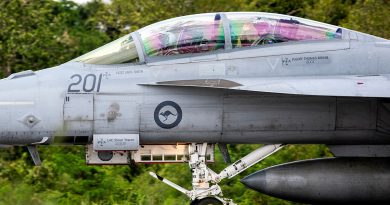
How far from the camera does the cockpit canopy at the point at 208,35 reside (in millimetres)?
11531

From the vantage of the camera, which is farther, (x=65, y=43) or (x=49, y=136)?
(x=65, y=43)

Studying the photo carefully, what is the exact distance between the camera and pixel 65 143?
11.4 m

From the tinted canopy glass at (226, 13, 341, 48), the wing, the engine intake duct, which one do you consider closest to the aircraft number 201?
the wing

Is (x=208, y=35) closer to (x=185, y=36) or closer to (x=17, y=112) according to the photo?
(x=185, y=36)

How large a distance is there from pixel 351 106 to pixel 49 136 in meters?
3.25

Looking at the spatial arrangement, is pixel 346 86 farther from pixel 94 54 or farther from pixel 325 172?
pixel 94 54

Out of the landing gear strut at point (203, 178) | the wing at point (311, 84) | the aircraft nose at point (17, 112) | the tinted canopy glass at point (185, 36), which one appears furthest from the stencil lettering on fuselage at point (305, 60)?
the aircraft nose at point (17, 112)

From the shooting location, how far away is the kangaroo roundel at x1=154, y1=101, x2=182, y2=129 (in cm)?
1133

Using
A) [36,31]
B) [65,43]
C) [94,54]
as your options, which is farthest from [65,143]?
[65,43]

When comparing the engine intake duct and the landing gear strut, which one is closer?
the landing gear strut

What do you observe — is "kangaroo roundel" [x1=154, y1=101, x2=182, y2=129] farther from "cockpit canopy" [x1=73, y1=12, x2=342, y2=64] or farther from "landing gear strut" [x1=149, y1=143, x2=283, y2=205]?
"cockpit canopy" [x1=73, y1=12, x2=342, y2=64]

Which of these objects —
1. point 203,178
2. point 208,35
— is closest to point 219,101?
point 208,35

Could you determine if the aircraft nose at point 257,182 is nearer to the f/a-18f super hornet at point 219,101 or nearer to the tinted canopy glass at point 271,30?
the f/a-18f super hornet at point 219,101

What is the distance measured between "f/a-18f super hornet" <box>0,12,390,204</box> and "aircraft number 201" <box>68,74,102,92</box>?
11 millimetres
